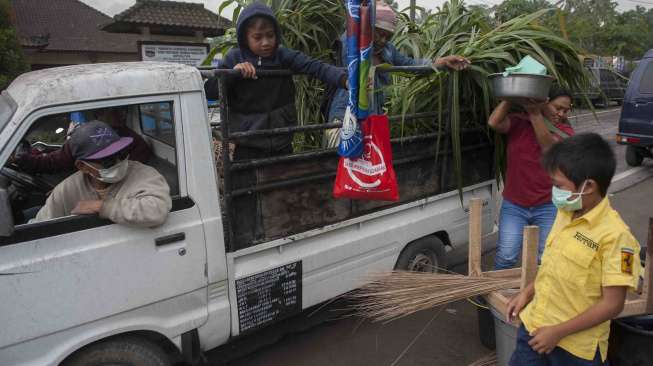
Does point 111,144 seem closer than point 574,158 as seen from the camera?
No

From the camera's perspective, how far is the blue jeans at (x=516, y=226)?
297 centimetres

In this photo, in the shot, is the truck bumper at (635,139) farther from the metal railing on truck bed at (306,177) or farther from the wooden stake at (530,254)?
the wooden stake at (530,254)

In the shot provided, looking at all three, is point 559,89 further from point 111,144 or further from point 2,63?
point 2,63

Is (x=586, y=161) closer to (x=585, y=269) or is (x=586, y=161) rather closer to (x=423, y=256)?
(x=585, y=269)

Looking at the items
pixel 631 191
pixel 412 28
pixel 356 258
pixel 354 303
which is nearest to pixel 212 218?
pixel 356 258

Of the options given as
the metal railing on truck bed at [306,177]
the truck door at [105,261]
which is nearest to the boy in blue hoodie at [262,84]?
the metal railing on truck bed at [306,177]

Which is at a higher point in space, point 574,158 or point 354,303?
point 574,158

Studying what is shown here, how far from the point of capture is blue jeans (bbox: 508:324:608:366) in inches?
70.4

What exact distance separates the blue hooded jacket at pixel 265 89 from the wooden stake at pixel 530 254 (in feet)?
4.69

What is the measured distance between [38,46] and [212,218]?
16.3 metres

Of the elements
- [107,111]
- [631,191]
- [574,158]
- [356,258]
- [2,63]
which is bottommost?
[631,191]

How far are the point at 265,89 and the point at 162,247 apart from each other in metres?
1.16

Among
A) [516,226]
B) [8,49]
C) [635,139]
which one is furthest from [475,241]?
[8,49]

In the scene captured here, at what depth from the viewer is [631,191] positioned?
290 inches
